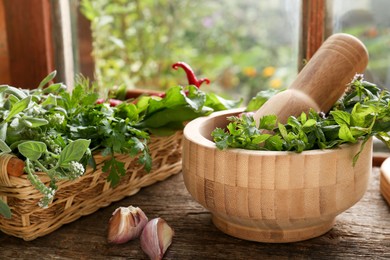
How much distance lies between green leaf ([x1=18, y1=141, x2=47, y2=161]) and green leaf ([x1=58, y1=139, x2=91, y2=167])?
1.1 inches

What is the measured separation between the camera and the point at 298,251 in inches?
34.1

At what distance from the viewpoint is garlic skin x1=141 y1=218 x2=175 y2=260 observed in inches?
33.4

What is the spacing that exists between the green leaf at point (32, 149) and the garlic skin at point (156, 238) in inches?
7.5

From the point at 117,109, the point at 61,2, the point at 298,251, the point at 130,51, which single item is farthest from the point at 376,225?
the point at 130,51

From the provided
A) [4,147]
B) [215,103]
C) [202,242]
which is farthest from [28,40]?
[202,242]

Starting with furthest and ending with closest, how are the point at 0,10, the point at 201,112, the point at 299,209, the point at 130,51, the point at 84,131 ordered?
the point at 130,51 < the point at 0,10 < the point at 201,112 < the point at 84,131 < the point at 299,209

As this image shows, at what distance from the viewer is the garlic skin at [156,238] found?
85 centimetres

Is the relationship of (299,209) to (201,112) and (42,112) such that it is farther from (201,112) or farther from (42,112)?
(42,112)

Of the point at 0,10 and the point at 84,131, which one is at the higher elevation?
the point at 0,10

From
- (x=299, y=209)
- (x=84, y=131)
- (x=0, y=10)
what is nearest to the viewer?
(x=299, y=209)

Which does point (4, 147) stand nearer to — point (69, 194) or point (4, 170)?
point (4, 170)

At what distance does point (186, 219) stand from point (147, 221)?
0.26ft

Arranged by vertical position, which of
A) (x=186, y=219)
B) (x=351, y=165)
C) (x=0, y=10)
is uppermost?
(x=0, y=10)

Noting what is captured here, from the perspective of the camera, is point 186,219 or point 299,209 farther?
point 186,219
